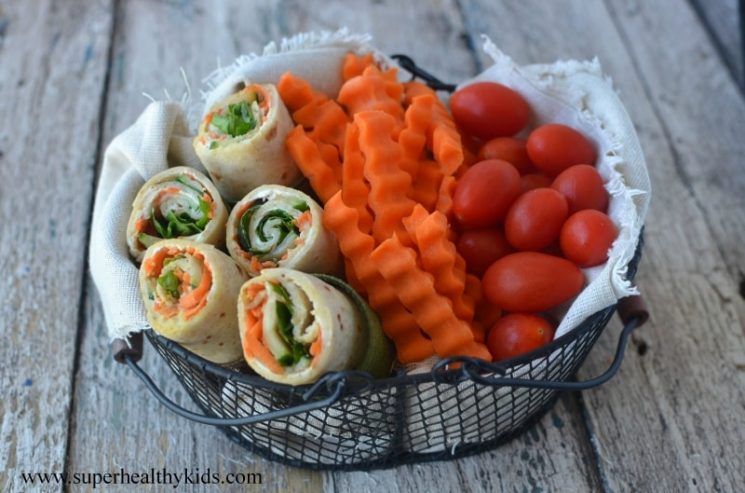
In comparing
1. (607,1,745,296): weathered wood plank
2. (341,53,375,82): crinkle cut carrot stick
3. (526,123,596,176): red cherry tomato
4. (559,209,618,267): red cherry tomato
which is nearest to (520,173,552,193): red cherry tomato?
(526,123,596,176): red cherry tomato

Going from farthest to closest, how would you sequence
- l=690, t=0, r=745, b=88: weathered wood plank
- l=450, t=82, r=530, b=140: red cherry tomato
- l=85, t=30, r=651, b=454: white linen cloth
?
l=690, t=0, r=745, b=88: weathered wood plank → l=450, t=82, r=530, b=140: red cherry tomato → l=85, t=30, r=651, b=454: white linen cloth

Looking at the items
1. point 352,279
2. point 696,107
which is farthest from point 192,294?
point 696,107

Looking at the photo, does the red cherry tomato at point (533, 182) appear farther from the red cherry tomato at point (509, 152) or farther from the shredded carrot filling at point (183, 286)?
the shredded carrot filling at point (183, 286)

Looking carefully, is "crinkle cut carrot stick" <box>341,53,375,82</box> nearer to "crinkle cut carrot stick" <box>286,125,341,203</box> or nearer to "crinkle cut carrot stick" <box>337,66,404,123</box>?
"crinkle cut carrot stick" <box>337,66,404,123</box>

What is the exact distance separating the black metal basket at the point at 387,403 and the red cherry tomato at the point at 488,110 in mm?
311

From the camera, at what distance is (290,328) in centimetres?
93

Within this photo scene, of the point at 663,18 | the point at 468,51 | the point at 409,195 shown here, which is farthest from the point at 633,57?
the point at 409,195

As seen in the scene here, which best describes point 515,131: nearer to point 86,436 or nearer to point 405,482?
point 405,482

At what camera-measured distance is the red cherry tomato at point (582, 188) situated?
1137 mm

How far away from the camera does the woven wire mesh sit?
3.19 ft

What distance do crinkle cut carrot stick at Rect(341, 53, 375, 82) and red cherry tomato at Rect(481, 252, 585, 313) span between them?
0.42m

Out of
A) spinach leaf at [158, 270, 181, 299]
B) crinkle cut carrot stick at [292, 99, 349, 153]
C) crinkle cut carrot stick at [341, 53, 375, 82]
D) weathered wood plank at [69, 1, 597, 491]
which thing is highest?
crinkle cut carrot stick at [341, 53, 375, 82]

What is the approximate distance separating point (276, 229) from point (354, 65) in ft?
1.21

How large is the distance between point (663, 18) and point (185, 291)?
4.59ft
